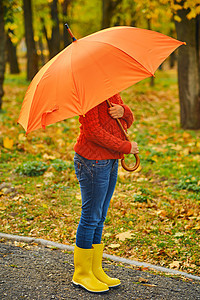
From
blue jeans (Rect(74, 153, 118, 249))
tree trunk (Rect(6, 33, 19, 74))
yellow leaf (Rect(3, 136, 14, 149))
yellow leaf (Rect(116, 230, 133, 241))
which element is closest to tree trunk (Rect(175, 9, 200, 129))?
yellow leaf (Rect(3, 136, 14, 149))

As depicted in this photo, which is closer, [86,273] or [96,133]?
[96,133]

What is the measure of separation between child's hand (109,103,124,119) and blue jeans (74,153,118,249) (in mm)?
371

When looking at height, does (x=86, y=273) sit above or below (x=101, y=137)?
below

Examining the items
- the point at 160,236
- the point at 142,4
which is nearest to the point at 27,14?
the point at 142,4

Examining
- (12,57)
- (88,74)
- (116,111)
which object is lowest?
(12,57)

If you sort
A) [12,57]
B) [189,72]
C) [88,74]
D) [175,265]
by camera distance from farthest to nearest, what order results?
[12,57] → [189,72] → [175,265] → [88,74]

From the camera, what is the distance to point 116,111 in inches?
118

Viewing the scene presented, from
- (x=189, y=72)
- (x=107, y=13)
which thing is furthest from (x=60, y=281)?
(x=107, y=13)

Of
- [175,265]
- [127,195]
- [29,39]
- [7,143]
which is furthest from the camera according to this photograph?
[29,39]

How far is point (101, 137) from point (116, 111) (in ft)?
0.91

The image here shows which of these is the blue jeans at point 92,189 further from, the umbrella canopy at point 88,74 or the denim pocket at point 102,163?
the umbrella canopy at point 88,74

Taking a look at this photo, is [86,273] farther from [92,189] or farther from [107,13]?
[107,13]

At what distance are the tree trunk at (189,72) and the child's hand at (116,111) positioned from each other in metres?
6.23

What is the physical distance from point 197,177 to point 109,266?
2.81 meters
